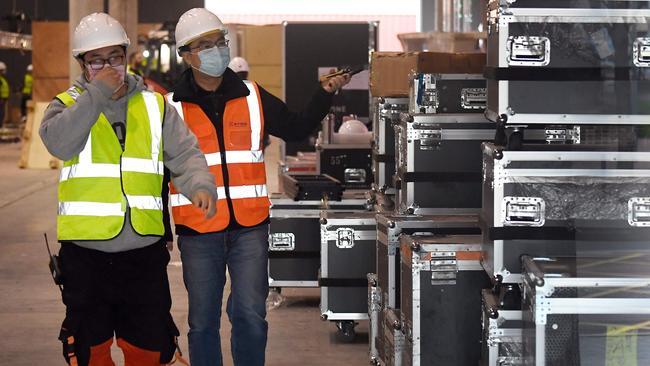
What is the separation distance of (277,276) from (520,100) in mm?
4284

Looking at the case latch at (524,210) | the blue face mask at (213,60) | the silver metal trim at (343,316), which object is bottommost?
the silver metal trim at (343,316)

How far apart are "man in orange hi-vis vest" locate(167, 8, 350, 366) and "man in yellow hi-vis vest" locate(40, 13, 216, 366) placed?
2.03 ft

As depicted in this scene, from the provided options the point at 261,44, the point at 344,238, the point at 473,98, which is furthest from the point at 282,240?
the point at 261,44

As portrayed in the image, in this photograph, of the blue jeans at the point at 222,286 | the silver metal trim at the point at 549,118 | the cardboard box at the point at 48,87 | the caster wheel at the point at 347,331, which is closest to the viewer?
the silver metal trim at the point at 549,118

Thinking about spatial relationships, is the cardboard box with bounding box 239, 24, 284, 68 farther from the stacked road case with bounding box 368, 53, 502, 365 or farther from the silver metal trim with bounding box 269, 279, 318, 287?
the stacked road case with bounding box 368, 53, 502, 365

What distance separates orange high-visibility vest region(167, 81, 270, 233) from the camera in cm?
646

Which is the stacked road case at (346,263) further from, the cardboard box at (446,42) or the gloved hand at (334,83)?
the cardboard box at (446,42)

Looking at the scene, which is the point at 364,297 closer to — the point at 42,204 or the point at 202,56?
the point at 202,56

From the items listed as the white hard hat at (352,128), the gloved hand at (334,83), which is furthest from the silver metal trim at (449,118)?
the white hard hat at (352,128)

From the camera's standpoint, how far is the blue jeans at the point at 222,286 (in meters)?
6.44

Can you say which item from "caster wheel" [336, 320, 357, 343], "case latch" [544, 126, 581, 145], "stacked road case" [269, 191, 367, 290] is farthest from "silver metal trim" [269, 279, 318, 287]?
"case latch" [544, 126, 581, 145]

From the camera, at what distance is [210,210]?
5.48 meters

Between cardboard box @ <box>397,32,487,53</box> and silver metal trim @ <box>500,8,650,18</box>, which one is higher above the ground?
cardboard box @ <box>397,32,487,53</box>

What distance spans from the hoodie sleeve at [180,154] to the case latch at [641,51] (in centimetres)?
181
